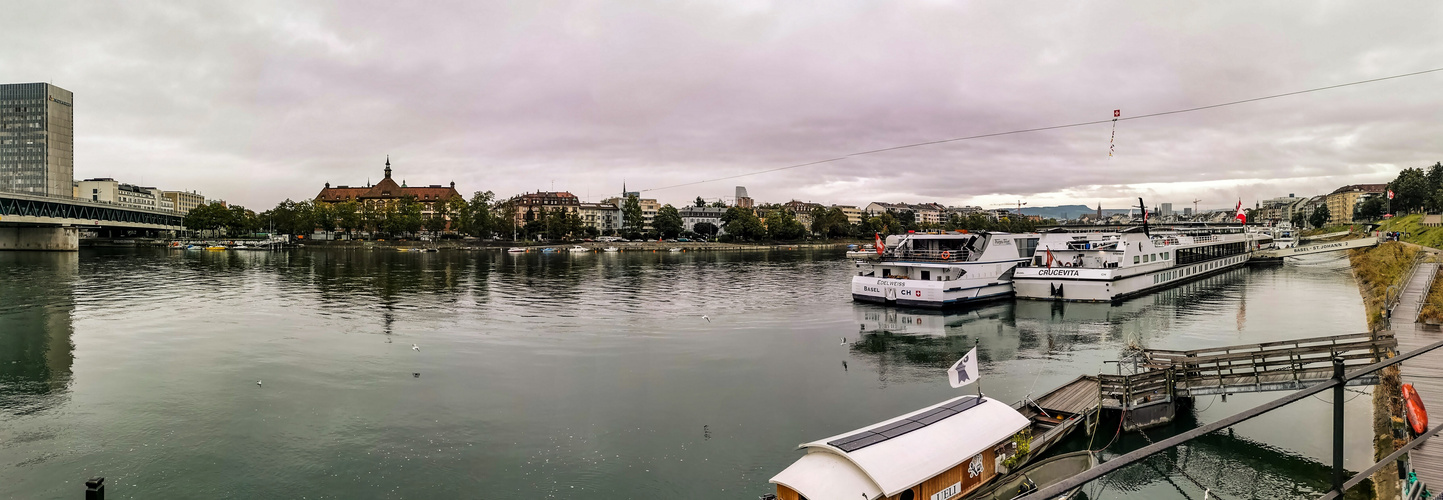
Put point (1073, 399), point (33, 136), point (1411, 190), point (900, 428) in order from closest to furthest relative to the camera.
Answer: point (900, 428) → point (1073, 399) → point (1411, 190) → point (33, 136)

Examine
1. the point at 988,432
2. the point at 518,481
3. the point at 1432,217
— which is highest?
the point at 1432,217

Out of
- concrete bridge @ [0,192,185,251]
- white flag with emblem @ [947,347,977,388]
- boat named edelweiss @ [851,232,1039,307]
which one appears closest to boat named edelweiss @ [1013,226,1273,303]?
boat named edelweiss @ [851,232,1039,307]

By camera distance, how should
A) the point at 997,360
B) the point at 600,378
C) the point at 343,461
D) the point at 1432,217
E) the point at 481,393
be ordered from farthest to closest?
the point at 1432,217 → the point at 997,360 → the point at 600,378 → the point at 481,393 → the point at 343,461

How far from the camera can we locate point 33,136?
172500mm

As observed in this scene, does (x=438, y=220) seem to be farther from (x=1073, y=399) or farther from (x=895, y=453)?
(x=895, y=453)

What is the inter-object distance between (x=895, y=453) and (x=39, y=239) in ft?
571

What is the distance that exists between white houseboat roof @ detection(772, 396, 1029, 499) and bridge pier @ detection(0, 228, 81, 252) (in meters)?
167

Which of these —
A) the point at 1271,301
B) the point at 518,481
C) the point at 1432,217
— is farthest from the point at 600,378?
the point at 1432,217

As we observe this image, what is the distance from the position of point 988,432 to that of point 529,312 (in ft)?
124

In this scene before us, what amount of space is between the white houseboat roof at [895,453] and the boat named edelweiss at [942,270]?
33.0 meters

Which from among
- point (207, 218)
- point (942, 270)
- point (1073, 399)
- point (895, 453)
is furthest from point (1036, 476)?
point (207, 218)

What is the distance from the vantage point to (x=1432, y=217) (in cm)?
10181

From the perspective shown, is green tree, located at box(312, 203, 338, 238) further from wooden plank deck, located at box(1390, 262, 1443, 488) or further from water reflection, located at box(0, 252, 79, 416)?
wooden plank deck, located at box(1390, 262, 1443, 488)

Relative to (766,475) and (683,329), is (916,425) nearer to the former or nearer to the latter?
(766,475)
